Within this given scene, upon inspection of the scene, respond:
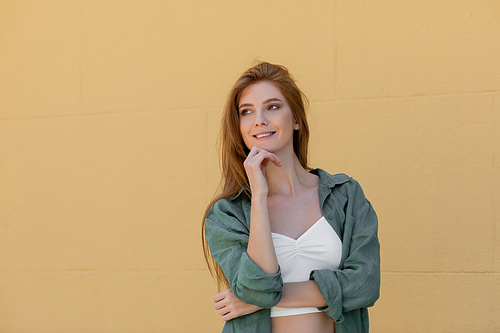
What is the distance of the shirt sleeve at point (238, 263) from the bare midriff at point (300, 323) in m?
0.17

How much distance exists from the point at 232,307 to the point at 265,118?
0.78m

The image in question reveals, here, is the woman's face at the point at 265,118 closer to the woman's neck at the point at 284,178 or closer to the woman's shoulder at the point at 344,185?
the woman's neck at the point at 284,178

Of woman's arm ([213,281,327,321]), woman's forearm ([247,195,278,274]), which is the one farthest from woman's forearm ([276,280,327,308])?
woman's forearm ([247,195,278,274])

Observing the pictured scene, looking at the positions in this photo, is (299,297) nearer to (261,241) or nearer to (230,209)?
(261,241)

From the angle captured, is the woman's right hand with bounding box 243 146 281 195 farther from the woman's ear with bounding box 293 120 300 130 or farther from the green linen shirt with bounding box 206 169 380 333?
the woman's ear with bounding box 293 120 300 130

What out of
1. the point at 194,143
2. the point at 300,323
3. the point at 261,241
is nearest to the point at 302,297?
the point at 300,323

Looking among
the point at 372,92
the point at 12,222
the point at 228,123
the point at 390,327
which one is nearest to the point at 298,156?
the point at 228,123

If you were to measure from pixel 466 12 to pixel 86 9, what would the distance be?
2622 millimetres

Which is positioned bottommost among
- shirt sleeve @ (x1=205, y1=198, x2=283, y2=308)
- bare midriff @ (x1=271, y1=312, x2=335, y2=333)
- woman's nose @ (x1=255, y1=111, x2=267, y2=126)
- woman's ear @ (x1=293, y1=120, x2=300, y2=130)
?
bare midriff @ (x1=271, y1=312, x2=335, y2=333)

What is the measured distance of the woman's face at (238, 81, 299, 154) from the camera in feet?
6.97

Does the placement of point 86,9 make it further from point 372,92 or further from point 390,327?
point 390,327

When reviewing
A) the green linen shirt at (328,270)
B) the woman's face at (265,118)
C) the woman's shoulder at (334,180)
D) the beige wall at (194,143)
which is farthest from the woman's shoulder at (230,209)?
the beige wall at (194,143)

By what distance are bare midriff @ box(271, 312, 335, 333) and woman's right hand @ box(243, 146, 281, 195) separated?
0.49 m

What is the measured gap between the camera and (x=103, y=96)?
368 cm
